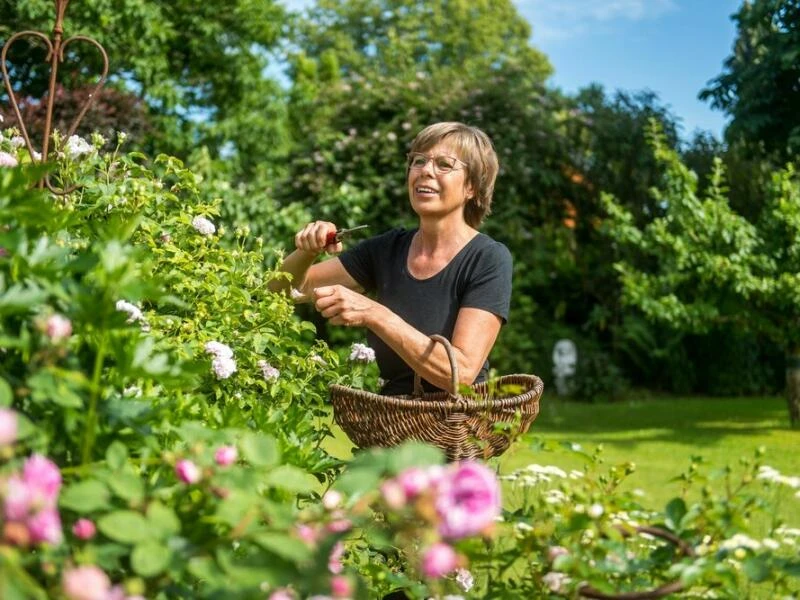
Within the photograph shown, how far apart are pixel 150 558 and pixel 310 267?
230 centimetres

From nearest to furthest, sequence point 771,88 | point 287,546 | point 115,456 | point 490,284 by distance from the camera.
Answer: point 287,546 → point 115,456 → point 490,284 → point 771,88

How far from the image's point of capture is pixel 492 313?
2928mm

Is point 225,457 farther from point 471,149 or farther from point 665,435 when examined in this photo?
point 665,435

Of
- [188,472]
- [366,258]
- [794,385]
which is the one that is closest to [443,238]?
[366,258]

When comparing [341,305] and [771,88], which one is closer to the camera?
[341,305]

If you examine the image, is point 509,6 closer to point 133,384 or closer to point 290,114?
point 290,114

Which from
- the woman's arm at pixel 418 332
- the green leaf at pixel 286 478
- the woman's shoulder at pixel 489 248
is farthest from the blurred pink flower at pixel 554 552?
the woman's shoulder at pixel 489 248

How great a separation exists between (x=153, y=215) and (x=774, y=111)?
30.4ft

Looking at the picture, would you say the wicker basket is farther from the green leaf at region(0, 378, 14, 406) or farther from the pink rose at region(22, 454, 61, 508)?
the pink rose at region(22, 454, 61, 508)

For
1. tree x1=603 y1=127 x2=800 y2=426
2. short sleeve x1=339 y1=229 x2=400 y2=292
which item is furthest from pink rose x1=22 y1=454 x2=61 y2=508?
tree x1=603 y1=127 x2=800 y2=426

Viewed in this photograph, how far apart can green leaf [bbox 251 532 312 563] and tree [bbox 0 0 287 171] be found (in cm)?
1324

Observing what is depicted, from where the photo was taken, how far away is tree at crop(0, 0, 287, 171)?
14234mm

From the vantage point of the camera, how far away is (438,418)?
251 centimetres

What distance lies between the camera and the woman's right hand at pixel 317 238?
3035 mm
